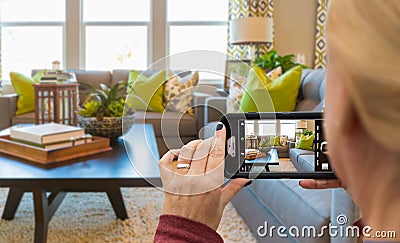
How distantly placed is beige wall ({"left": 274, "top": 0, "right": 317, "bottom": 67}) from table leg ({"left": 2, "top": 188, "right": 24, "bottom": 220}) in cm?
332

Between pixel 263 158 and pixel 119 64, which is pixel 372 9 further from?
pixel 119 64

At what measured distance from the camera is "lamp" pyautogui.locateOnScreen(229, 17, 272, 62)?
4238mm

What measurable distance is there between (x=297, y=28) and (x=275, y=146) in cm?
450

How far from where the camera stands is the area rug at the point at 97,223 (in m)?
2.19

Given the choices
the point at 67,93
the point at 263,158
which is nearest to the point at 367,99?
the point at 263,158

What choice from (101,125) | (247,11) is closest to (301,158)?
(101,125)

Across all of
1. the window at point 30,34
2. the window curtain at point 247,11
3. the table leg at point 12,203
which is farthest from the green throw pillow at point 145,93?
the window at point 30,34

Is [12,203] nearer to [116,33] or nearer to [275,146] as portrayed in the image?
[275,146]

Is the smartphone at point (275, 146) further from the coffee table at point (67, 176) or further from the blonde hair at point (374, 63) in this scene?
the coffee table at point (67, 176)

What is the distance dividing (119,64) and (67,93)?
7.99 ft

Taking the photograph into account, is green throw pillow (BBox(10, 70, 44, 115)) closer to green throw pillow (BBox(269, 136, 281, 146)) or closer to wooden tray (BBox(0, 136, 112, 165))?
wooden tray (BBox(0, 136, 112, 165))

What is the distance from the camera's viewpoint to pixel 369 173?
251 millimetres

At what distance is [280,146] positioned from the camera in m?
0.66

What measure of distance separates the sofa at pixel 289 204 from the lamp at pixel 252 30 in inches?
85.2
